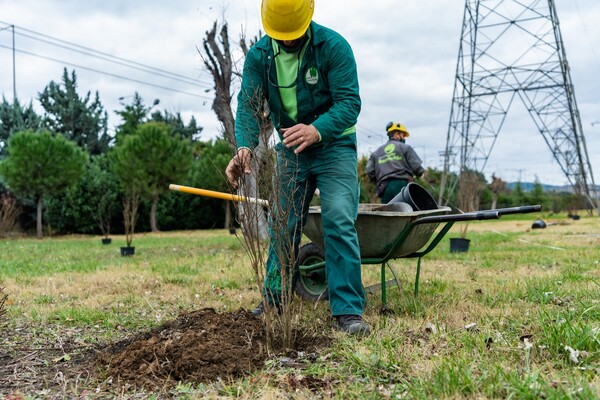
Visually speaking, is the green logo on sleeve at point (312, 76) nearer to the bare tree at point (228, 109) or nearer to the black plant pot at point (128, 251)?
the bare tree at point (228, 109)

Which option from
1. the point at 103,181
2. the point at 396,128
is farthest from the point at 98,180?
the point at 396,128

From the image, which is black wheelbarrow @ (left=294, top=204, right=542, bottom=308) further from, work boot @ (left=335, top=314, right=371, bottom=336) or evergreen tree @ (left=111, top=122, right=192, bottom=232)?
evergreen tree @ (left=111, top=122, right=192, bottom=232)

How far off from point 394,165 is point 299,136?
4.62 metres

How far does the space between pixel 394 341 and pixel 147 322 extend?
1671mm

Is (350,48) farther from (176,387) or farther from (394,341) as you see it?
(176,387)

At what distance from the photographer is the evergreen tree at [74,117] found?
28.3 metres

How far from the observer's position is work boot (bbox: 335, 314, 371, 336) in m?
2.68

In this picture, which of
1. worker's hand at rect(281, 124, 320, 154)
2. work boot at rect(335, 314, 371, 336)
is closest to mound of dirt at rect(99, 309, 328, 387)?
work boot at rect(335, 314, 371, 336)

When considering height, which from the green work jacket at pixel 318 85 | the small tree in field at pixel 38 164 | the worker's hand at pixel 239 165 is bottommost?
the worker's hand at pixel 239 165

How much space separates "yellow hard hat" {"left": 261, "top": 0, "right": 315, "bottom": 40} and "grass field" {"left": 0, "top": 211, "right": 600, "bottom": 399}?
1.53 m

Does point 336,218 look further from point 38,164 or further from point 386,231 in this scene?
point 38,164

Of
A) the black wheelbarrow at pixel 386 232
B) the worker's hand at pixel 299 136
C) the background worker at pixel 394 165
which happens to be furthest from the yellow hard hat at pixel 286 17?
the background worker at pixel 394 165

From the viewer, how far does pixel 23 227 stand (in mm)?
20594

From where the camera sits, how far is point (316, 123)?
2.73 m
